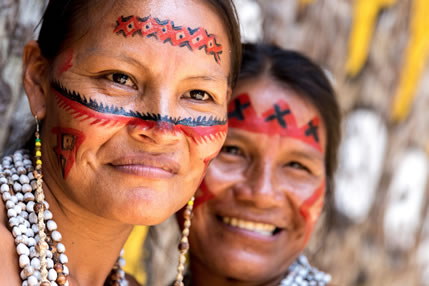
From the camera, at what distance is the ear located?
6.28ft

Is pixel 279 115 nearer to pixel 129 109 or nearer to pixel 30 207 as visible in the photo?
pixel 129 109

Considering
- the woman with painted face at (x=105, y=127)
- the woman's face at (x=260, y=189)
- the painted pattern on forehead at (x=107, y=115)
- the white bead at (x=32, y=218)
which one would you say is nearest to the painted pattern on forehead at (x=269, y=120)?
the woman's face at (x=260, y=189)

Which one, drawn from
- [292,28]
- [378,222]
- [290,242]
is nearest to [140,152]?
[290,242]

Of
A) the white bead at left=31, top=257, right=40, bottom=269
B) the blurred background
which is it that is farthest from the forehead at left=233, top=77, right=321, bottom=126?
the blurred background

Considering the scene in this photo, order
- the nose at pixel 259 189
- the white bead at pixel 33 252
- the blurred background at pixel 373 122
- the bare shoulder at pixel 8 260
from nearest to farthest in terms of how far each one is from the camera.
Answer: the bare shoulder at pixel 8 260 → the white bead at pixel 33 252 → the nose at pixel 259 189 → the blurred background at pixel 373 122

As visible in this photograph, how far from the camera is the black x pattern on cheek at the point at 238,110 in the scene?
2512 millimetres

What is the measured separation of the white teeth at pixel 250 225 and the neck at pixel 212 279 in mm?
232

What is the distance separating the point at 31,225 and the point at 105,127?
15.3 inches

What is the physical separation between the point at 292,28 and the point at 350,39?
589 mm

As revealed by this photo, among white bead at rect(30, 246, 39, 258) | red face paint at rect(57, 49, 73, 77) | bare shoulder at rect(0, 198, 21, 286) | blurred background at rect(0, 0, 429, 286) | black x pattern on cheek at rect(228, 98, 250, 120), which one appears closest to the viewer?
bare shoulder at rect(0, 198, 21, 286)

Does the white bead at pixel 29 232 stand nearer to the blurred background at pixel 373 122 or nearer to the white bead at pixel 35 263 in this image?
the white bead at pixel 35 263

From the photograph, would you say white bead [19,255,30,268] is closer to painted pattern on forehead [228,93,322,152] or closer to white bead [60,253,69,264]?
white bead [60,253,69,264]

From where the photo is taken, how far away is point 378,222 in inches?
196

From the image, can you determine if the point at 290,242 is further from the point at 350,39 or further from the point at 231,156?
the point at 350,39
